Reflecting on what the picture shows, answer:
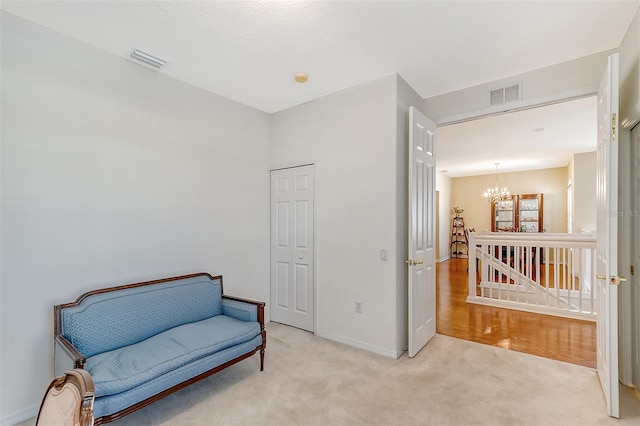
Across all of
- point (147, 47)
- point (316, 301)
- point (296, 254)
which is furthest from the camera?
point (296, 254)

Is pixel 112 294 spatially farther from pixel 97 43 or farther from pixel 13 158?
pixel 97 43

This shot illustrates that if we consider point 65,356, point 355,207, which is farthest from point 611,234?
point 65,356

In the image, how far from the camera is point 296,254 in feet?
12.8

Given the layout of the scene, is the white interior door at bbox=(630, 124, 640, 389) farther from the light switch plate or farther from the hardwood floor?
the light switch plate

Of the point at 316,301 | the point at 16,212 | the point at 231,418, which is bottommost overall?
the point at 231,418

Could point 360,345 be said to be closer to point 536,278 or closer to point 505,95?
point 505,95

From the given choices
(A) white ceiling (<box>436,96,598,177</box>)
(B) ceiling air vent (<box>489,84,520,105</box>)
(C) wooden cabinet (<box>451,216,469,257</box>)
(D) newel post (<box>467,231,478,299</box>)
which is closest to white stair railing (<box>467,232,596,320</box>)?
(D) newel post (<box>467,231,478,299</box>)

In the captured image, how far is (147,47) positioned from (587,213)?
27.3 feet

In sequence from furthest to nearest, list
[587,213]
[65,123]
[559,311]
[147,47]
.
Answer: [587,213] → [559,311] → [147,47] → [65,123]

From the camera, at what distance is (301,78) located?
312 cm

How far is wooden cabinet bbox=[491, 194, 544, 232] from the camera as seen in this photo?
29.7 ft

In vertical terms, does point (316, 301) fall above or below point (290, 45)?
below

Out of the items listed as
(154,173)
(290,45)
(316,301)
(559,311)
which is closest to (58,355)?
(154,173)

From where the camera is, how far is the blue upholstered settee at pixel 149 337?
6.26 feet
